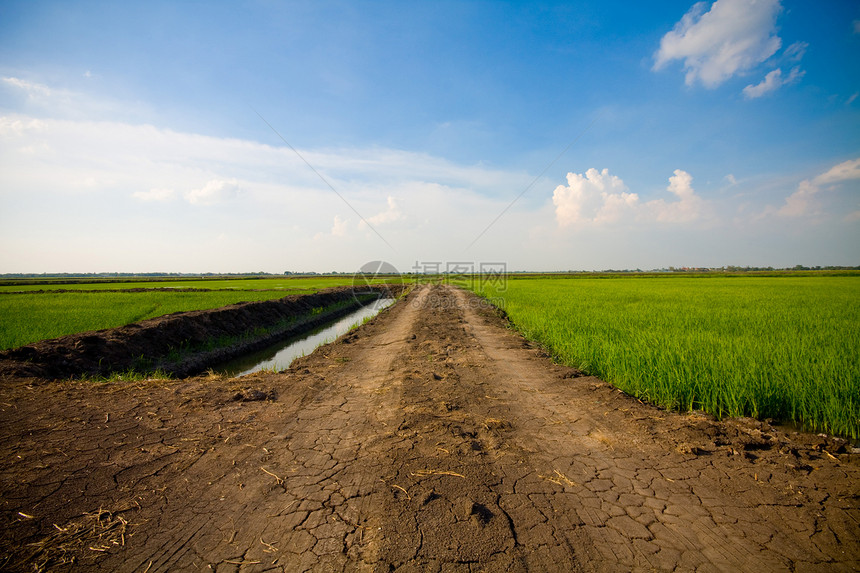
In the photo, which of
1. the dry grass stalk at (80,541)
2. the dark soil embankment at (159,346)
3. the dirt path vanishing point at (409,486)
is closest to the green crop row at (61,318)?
the dark soil embankment at (159,346)

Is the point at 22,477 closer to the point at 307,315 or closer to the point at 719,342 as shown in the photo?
the point at 719,342

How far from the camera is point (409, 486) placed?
10.2ft

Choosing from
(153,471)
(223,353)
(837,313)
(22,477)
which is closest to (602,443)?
(153,471)

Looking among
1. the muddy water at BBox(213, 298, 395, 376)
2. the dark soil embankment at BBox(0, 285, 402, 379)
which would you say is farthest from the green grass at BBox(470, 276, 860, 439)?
the dark soil embankment at BBox(0, 285, 402, 379)

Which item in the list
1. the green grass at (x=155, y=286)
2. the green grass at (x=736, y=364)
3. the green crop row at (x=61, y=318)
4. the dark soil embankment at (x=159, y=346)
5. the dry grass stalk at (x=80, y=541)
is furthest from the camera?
the green grass at (x=155, y=286)

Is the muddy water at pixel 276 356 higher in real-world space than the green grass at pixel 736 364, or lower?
lower

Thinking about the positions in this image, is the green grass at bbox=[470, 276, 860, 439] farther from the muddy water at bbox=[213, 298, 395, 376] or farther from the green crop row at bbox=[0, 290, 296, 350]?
the green crop row at bbox=[0, 290, 296, 350]

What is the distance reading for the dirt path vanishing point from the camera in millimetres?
2369

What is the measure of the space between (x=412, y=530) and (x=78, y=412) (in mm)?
5274

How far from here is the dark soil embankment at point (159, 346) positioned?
7152 mm

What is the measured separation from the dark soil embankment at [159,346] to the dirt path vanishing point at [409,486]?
2154 millimetres

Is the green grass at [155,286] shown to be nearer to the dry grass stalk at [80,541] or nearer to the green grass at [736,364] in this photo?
the green grass at [736,364]

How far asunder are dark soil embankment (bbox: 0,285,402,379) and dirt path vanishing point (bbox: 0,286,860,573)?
2154 millimetres

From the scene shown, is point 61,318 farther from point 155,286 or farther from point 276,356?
point 155,286
